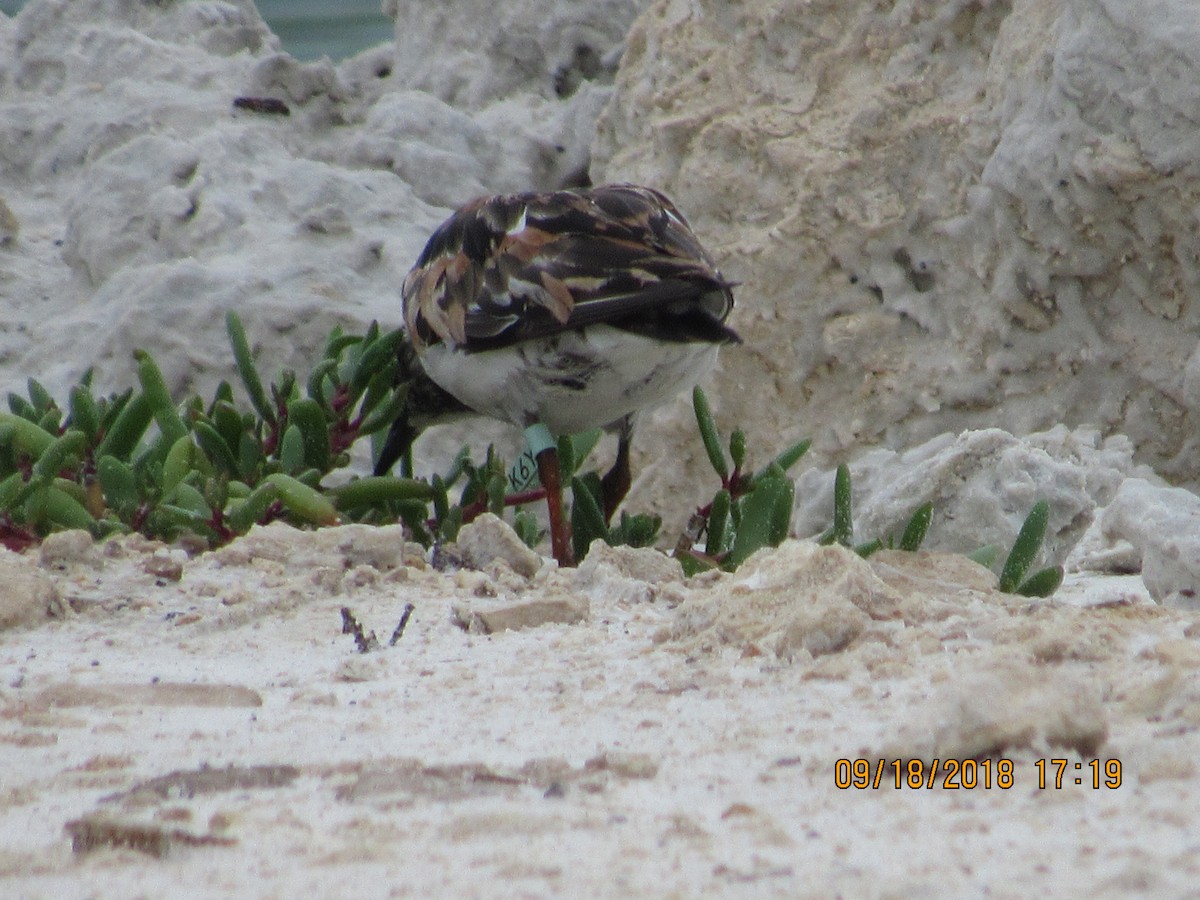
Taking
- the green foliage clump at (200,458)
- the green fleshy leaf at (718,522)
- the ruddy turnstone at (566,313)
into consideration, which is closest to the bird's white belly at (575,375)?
the ruddy turnstone at (566,313)

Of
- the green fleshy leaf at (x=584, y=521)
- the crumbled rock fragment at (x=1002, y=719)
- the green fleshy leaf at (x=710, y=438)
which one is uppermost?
the crumbled rock fragment at (x=1002, y=719)

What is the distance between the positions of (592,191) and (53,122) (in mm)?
3259

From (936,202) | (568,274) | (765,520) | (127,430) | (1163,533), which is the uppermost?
(936,202)

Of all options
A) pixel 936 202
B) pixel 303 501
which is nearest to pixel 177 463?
pixel 303 501

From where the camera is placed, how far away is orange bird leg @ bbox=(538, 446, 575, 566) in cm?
394

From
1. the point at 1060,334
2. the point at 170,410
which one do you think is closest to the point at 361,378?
the point at 170,410

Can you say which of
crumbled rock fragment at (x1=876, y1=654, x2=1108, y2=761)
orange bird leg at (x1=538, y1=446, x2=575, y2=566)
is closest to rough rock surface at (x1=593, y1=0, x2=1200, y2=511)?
orange bird leg at (x1=538, y1=446, x2=575, y2=566)

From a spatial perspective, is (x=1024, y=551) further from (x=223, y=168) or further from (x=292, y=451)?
(x=223, y=168)

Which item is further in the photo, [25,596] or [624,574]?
[624,574]

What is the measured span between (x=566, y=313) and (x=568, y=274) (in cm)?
13

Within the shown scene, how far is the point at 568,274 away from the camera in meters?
4.06

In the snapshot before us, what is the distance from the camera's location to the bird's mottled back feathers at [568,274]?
3.96 m

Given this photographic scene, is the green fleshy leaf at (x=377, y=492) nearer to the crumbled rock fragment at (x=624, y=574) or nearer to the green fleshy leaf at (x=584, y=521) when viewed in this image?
the green fleshy leaf at (x=584, y=521)

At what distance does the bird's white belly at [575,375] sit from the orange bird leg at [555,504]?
155 millimetres
